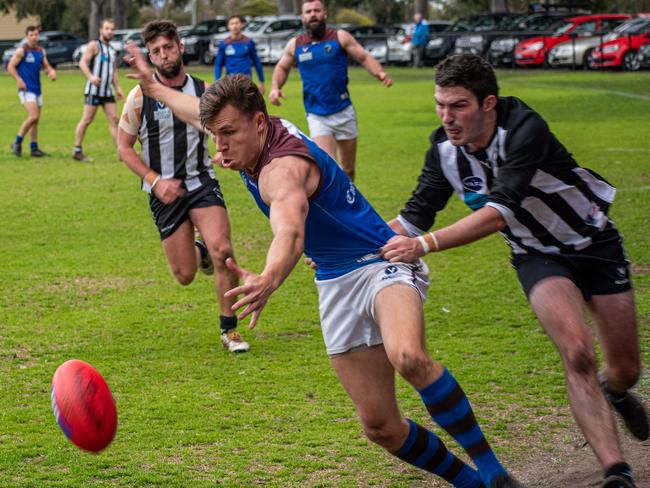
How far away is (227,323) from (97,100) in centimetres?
1194

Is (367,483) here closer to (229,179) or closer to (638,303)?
(638,303)

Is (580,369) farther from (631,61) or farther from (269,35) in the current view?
(269,35)

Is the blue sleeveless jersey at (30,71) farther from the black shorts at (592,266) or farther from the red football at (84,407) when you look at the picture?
the black shorts at (592,266)

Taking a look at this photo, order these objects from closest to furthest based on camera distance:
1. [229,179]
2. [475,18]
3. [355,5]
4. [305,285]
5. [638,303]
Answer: [638,303]
[305,285]
[229,179]
[475,18]
[355,5]

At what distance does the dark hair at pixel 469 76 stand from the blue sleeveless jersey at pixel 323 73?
8184mm

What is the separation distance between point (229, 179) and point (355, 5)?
6097 centimetres

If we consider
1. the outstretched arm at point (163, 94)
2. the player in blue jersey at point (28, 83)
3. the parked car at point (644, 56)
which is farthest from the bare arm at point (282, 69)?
the parked car at point (644, 56)

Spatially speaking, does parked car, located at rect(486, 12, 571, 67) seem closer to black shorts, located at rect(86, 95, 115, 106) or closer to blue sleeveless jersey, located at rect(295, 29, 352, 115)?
black shorts, located at rect(86, 95, 115, 106)

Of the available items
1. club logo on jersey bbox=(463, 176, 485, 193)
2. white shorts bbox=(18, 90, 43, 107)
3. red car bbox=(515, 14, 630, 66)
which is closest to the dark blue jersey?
white shorts bbox=(18, 90, 43, 107)

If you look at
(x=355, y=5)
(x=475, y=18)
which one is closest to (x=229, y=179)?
(x=475, y=18)

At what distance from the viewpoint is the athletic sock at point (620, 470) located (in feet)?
15.5

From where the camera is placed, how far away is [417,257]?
4.99 metres

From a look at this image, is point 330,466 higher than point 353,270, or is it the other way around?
point 353,270

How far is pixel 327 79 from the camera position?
1349 centimetres
